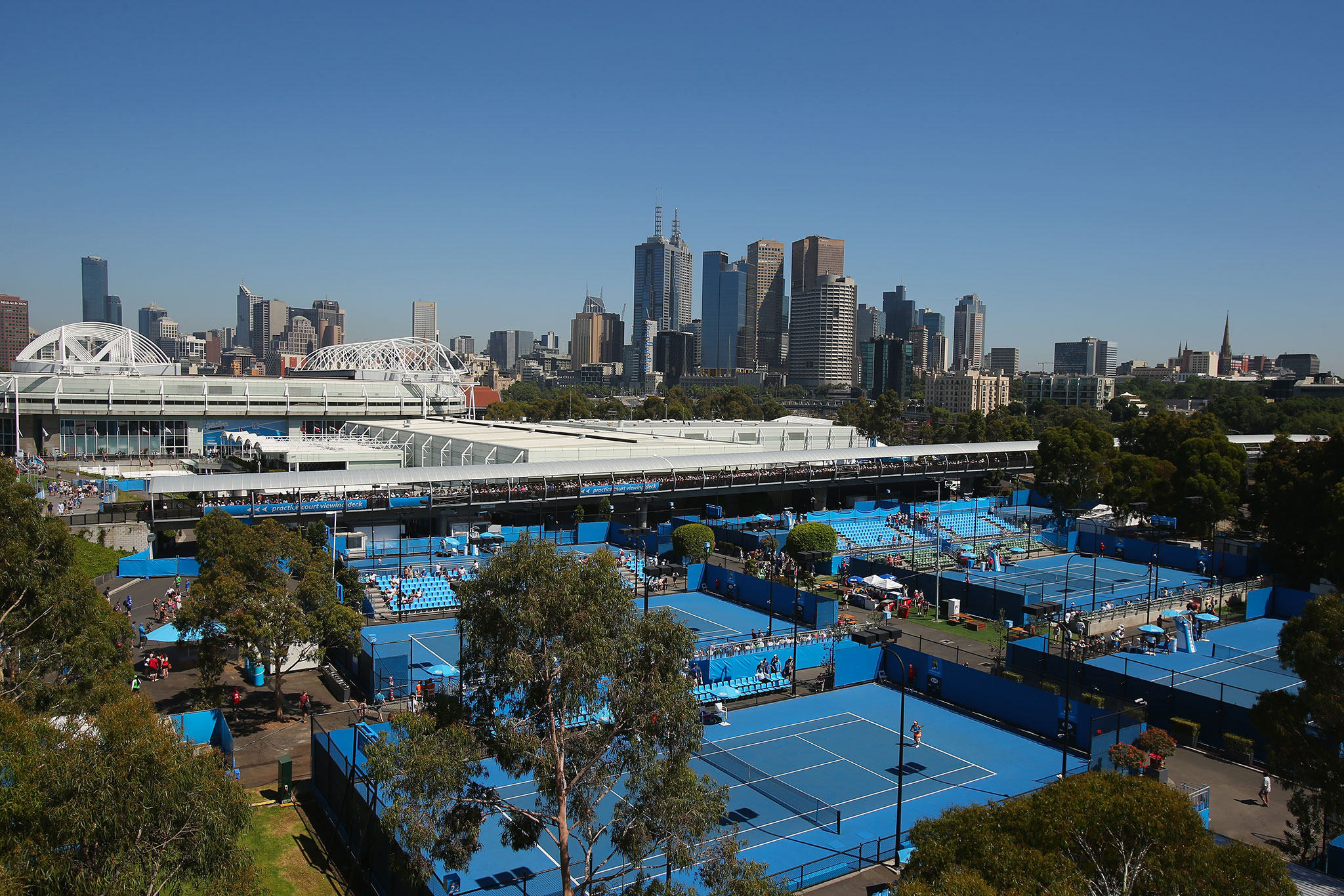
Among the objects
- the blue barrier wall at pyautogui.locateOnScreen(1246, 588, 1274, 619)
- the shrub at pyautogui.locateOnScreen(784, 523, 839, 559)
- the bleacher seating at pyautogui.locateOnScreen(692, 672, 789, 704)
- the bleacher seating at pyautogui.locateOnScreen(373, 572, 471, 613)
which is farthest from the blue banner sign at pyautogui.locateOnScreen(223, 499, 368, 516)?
the blue barrier wall at pyautogui.locateOnScreen(1246, 588, 1274, 619)

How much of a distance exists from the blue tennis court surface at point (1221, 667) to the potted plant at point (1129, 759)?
652 centimetres

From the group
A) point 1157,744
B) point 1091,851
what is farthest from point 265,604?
point 1157,744

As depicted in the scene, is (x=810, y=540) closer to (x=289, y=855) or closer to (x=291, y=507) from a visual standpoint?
(x=291, y=507)

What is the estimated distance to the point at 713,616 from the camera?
36.6 meters

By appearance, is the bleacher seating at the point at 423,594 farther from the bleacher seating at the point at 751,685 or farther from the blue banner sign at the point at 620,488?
the bleacher seating at the point at 751,685

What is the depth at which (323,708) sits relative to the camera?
25859mm

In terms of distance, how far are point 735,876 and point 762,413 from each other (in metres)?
141

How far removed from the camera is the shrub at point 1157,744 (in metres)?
21.3

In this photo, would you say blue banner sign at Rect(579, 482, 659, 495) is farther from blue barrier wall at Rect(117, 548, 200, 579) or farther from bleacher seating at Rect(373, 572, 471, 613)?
blue barrier wall at Rect(117, 548, 200, 579)

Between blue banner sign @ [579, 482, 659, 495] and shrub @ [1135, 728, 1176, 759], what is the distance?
33875 millimetres

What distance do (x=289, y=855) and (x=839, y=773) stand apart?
12988 mm

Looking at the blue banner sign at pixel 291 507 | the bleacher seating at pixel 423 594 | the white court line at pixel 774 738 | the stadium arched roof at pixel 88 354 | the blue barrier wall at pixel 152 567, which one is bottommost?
the white court line at pixel 774 738

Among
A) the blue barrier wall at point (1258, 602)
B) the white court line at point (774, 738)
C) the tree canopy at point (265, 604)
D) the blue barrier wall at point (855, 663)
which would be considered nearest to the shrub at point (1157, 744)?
the white court line at point (774, 738)

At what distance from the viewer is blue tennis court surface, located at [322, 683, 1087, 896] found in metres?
18.2
